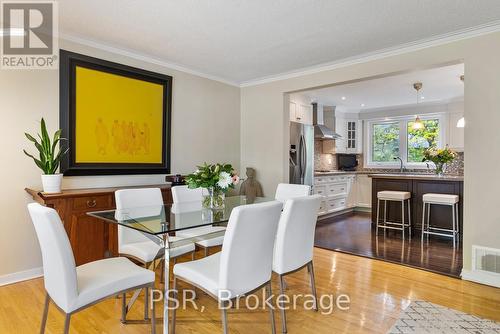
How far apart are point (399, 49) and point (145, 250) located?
340 centimetres

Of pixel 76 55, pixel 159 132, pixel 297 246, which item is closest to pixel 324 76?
pixel 159 132

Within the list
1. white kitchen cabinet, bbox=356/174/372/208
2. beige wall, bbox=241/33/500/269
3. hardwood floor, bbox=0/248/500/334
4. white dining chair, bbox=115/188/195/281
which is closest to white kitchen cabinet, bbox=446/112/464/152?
white kitchen cabinet, bbox=356/174/372/208

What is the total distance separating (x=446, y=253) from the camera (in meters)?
3.88

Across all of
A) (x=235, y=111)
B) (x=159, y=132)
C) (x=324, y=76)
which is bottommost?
(x=159, y=132)

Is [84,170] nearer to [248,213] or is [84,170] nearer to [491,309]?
[248,213]

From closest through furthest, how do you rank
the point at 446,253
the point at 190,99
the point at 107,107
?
1. the point at 107,107
2. the point at 446,253
3. the point at 190,99

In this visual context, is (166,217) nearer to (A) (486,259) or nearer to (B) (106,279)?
(B) (106,279)

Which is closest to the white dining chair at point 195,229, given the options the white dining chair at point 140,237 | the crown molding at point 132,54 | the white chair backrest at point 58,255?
the white dining chair at point 140,237

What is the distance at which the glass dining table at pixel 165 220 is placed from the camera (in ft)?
6.10

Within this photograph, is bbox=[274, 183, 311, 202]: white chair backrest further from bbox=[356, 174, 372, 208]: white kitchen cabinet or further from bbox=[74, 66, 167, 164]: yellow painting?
bbox=[356, 174, 372, 208]: white kitchen cabinet

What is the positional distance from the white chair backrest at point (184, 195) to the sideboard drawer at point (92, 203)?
0.67 meters

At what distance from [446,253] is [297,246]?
279 centimetres

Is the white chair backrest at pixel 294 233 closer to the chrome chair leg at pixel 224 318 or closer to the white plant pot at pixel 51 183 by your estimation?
the chrome chair leg at pixel 224 318

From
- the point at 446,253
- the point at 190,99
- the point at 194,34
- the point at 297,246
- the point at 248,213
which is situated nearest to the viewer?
the point at 248,213
